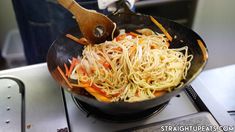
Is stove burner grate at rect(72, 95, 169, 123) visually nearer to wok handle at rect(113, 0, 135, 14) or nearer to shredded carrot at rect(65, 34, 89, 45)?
shredded carrot at rect(65, 34, 89, 45)

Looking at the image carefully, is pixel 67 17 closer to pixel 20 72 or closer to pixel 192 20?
pixel 20 72

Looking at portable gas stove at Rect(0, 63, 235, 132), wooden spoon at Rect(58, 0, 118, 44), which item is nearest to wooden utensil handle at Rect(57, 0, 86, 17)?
wooden spoon at Rect(58, 0, 118, 44)

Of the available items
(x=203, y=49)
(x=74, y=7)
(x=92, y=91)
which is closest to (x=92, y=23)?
(x=74, y=7)

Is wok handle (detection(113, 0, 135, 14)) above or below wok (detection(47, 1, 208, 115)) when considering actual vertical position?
above

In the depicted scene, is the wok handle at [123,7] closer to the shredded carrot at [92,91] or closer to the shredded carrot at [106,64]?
the shredded carrot at [106,64]

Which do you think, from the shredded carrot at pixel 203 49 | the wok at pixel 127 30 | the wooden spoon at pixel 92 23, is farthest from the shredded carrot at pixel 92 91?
the shredded carrot at pixel 203 49

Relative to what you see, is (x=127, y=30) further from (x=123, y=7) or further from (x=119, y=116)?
(x=119, y=116)
